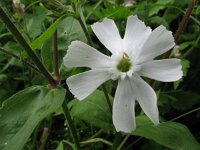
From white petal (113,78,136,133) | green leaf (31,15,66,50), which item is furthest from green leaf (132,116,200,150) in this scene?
green leaf (31,15,66,50)

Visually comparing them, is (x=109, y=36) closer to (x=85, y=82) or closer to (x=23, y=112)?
(x=85, y=82)

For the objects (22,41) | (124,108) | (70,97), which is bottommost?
(70,97)

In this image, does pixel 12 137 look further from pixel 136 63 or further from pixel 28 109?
pixel 136 63

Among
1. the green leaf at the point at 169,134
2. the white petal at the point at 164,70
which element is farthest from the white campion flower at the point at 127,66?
the green leaf at the point at 169,134

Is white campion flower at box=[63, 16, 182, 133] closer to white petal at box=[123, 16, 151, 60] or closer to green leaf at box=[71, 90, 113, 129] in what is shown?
white petal at box=[123, 16, 151, 60]

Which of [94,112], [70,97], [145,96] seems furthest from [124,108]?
[70,97]

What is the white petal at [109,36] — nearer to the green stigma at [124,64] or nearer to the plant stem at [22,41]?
the green stigma at [124,64]
